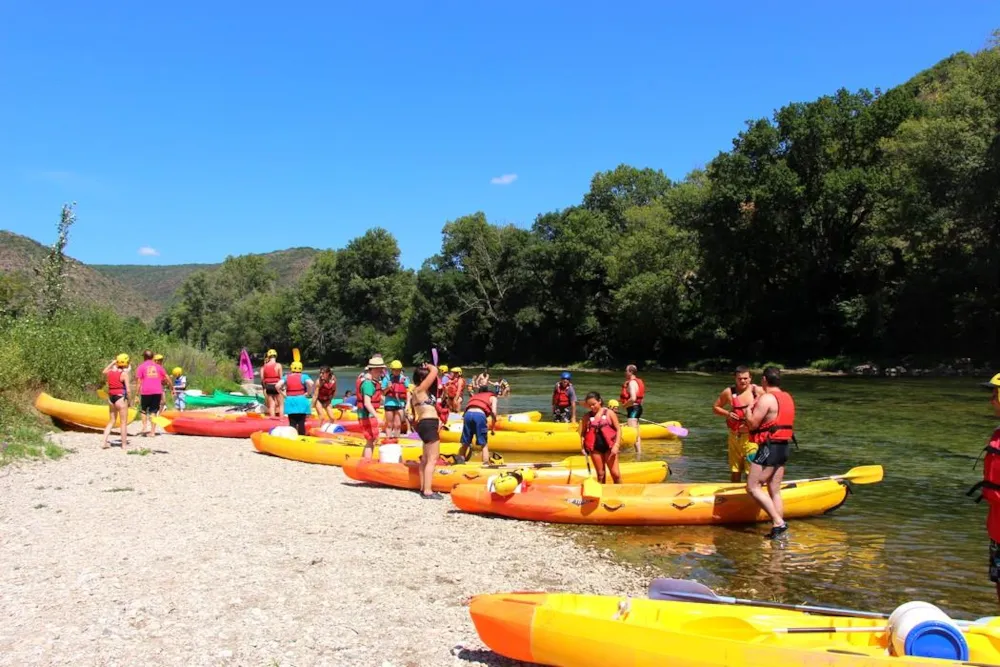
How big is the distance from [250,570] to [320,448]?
640cm

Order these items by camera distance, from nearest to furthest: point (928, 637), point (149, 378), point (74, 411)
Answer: point (928, 637)
point (149, 378)
point (74, 411)

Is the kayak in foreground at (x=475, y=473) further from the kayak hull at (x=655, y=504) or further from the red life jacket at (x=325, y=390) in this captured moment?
the red life jacket at (x=325, y=390)

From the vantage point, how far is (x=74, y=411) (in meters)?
14.2

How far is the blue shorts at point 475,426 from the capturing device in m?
10.4

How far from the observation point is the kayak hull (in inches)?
325

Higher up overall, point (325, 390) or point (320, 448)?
point (325, 390)

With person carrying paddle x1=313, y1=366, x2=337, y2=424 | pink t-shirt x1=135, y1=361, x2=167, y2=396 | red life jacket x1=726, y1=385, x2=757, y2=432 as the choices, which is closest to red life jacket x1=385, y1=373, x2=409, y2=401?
person carrying paddle x1=313, y1=366, x2=337, y2=424

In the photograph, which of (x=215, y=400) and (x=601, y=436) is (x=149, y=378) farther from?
(x=215, y=400)

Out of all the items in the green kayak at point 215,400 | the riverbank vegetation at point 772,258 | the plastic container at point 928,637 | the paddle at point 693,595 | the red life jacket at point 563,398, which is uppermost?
the riverbank vegetation at point 772,258

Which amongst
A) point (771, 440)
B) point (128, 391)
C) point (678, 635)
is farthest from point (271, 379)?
point (678, 635)

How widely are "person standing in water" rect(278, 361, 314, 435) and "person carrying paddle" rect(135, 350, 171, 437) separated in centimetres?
227

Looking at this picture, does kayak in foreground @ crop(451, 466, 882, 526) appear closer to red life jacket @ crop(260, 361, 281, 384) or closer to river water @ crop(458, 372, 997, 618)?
river water @ crop(458, 372, 997, 618)

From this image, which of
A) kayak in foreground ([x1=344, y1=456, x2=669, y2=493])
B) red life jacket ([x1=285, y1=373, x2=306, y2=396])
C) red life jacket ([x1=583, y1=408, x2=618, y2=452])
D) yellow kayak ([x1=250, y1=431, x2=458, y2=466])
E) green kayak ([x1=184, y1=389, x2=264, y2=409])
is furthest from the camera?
green kayak ([x1=184, y1=389, x2=264, y2=409])

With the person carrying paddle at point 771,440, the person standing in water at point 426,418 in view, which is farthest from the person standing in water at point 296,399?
the person carrying paddle at point 771,440
